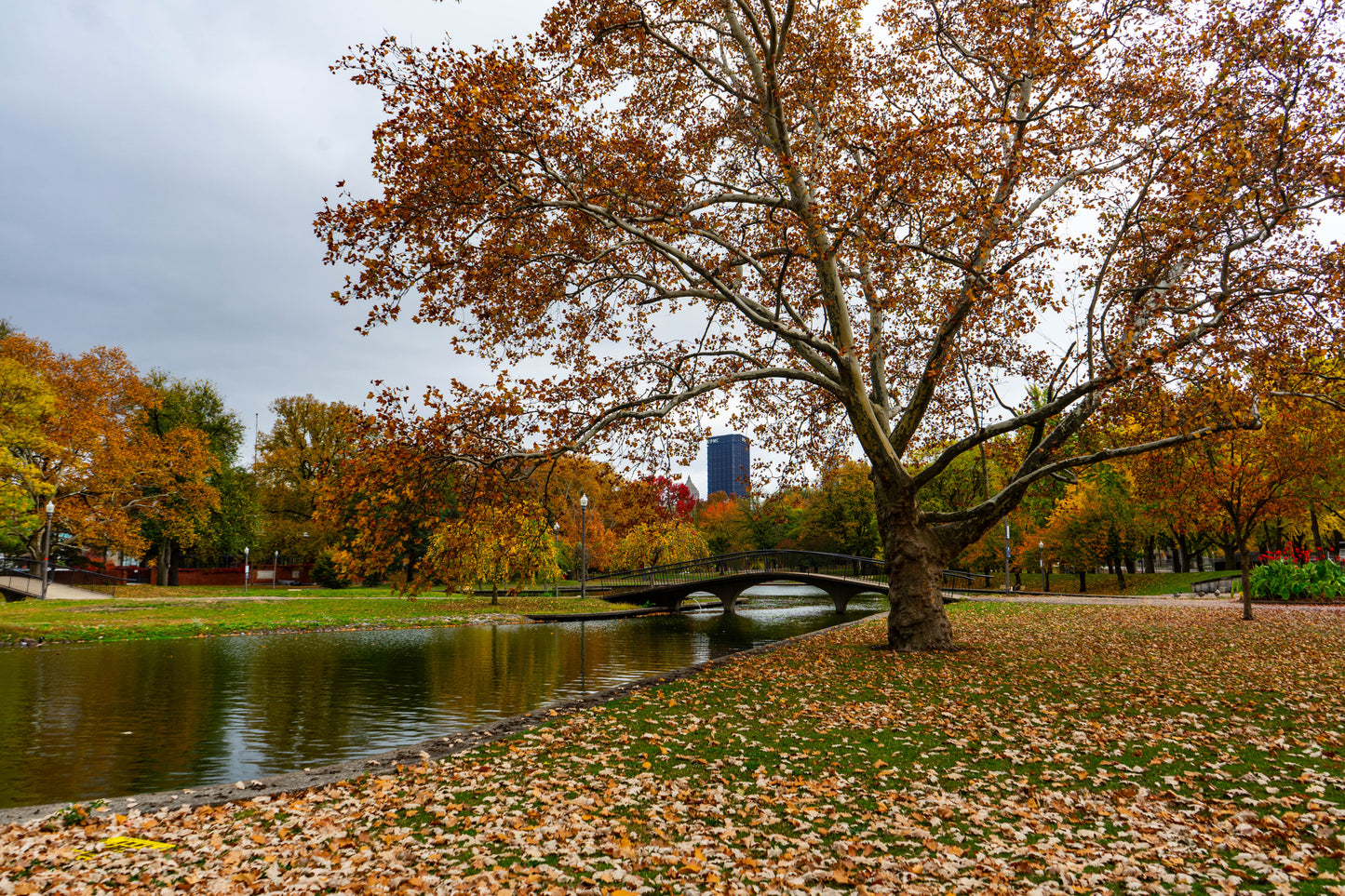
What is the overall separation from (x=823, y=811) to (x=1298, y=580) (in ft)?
A: 99.1

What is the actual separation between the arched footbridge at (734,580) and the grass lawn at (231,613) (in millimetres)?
2961

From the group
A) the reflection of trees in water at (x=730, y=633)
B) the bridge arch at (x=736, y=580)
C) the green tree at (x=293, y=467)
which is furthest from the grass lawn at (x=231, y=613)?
the green tree at (x=293, y=467)

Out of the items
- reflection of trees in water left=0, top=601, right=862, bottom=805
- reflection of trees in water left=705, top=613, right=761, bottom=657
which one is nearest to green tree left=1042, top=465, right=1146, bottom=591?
reflection of trees in water left=705, top=613, right=761, bottom=657

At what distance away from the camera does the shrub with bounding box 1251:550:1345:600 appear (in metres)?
25.3

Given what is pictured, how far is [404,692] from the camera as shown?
13555mm

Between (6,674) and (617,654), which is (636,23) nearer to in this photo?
(617,654)

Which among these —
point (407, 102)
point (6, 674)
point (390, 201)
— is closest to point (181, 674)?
point (6, 674)

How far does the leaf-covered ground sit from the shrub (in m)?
21.4

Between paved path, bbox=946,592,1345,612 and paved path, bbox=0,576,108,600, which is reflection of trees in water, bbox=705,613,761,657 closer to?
paved path, bbox=946,592,1345,612

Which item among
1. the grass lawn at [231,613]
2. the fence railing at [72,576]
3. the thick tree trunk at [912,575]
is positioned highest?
the thick tree trunk at [912,575]

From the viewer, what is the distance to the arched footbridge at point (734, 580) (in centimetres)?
3438

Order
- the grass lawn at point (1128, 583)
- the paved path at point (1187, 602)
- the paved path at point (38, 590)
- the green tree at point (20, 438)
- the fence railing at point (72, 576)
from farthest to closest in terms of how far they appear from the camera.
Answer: the grass lawn at point (1128, 583) → the fence railing at point (72, 576) → the paved path at point (38, 590) → the green tree at point (20, 438) → the paved path at point (1187, 602)

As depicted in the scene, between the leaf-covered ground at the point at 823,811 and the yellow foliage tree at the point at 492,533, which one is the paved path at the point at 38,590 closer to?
the yellow foliage tree at the point at 492,533

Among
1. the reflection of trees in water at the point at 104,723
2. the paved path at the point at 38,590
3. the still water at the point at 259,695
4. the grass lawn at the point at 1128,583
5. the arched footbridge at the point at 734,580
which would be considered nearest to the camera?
the reflection of trees in water at the point at 104,723
